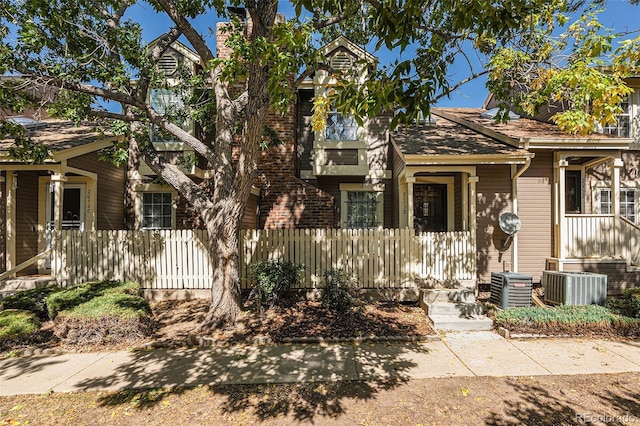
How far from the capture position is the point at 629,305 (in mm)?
6438

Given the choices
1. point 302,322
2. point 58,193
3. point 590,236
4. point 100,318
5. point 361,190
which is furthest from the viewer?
point 361,190

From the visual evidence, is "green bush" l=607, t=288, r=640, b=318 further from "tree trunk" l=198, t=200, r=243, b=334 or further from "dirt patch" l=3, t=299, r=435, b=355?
"tree trunk" l=198, t=200, r=243, b=334

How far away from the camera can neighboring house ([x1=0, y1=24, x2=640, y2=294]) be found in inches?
327

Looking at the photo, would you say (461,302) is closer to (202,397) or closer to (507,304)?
(507,304)

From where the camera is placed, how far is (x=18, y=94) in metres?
6.16

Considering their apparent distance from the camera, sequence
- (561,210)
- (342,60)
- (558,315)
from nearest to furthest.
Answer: (558,315) → (561,210) → (342,60)

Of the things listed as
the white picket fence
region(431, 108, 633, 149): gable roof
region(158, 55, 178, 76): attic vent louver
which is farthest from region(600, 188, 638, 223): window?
region(158, 55, 178, 76): attic vent louver

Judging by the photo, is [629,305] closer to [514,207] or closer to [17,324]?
[514,207]

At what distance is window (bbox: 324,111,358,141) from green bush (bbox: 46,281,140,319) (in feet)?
22.2

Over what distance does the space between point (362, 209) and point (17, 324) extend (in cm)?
878

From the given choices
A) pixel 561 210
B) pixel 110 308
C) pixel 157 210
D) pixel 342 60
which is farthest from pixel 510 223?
pixel 157 210

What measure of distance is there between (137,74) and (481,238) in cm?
961

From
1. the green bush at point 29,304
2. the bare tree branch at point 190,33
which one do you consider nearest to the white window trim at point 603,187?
the bare tree branch at point 190,33

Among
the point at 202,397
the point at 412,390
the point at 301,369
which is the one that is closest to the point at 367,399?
the point at 412,390
